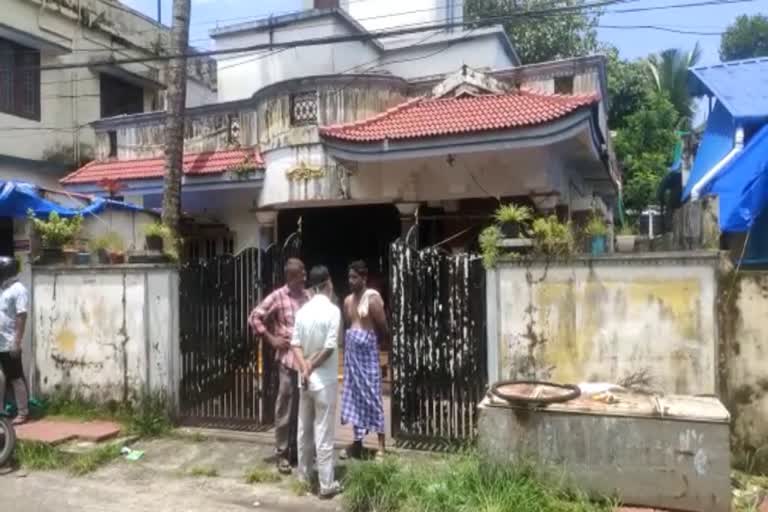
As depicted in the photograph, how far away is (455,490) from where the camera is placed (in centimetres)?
472

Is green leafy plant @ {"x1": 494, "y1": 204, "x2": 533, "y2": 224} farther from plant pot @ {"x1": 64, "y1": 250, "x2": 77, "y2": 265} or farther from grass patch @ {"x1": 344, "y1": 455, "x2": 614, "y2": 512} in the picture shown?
plant pot @ {"x1": 64, "y1": 250, "x2": 77, "y2": 265}

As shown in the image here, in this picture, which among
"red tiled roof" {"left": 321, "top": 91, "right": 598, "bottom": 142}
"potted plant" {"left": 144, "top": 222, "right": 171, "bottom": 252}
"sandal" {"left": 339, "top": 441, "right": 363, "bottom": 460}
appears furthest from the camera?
"red tiled roof" {"left": 321, "top": 91, "right": 598, "bottom": 142}

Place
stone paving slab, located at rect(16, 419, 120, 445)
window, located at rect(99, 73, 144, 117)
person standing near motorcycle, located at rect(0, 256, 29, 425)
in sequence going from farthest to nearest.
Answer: window, located at rect(99, 73, 144, 117), person standing near motorcycle, located at rect(0, 256, 29, 425), stone paving slab, located at rect(16, 419, 120, 445)

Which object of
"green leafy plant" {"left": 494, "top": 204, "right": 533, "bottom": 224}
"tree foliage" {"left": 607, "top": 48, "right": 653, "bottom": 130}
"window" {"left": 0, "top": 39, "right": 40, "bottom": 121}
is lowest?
"green leafy plant" {"left": 494, "top": 204, "right": 533, "bottom": 224}

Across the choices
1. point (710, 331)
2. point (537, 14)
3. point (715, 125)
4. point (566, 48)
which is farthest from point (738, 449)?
point (566, 48)

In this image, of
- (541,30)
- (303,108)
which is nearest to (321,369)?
(303,108)

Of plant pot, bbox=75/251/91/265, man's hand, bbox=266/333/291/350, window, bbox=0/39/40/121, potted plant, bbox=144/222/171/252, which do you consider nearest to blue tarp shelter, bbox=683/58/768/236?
man's hand, bbox=266/333/291/350

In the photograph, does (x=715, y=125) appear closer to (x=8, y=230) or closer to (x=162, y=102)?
(x=8, y=230)

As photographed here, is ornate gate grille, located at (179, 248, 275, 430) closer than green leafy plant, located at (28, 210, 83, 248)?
Yes

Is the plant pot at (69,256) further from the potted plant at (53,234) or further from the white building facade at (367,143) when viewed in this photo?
the white building facade at (367,143)

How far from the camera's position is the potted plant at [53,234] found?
7.85 metres

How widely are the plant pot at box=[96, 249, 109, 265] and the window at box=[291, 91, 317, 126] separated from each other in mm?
4851

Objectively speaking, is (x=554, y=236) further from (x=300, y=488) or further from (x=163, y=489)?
(x=163, y=489)

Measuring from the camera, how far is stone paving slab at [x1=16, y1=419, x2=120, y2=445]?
6.57 meters
